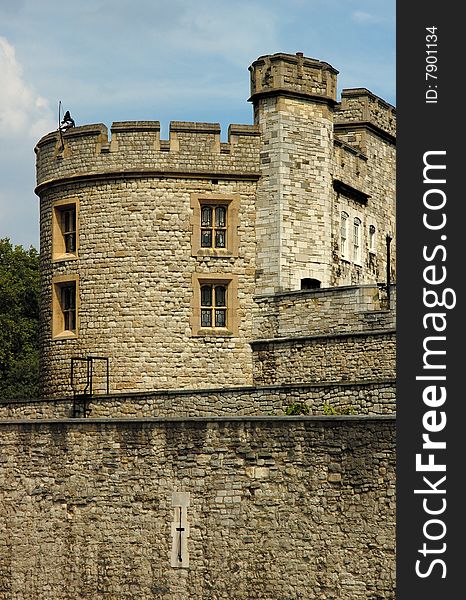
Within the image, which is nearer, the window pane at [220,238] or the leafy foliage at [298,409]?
the leafy foliage at [298,409]

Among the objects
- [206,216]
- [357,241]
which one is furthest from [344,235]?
[206,216]

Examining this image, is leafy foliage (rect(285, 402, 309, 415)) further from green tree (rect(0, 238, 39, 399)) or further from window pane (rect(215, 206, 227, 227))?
green tree (rect(0, 238, 39, 399))

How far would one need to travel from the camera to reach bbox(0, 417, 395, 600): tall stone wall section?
24266 mm

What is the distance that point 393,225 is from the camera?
3812 centimetres

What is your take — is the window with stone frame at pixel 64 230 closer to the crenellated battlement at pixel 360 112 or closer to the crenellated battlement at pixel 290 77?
the crenellated battlement at pixel 290 77

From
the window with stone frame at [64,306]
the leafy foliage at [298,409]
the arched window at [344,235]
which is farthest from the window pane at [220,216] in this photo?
the leafy foliage at [298,409]

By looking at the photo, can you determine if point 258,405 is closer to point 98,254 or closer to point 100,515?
point 100,515

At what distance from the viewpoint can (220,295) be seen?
33.2 m

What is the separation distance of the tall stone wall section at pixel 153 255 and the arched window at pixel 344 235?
8.08ft

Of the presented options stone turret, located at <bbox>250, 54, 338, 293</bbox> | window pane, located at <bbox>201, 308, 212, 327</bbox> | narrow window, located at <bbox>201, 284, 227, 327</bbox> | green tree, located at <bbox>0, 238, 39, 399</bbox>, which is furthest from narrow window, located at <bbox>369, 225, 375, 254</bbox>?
green tree, located at <bbox>0, 238, 39, 399</bbox>

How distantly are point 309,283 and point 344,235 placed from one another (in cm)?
202

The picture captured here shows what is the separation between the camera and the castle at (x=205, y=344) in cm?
2556

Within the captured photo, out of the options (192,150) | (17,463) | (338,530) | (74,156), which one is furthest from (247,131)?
(338,530)

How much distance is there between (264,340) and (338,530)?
8.71m
